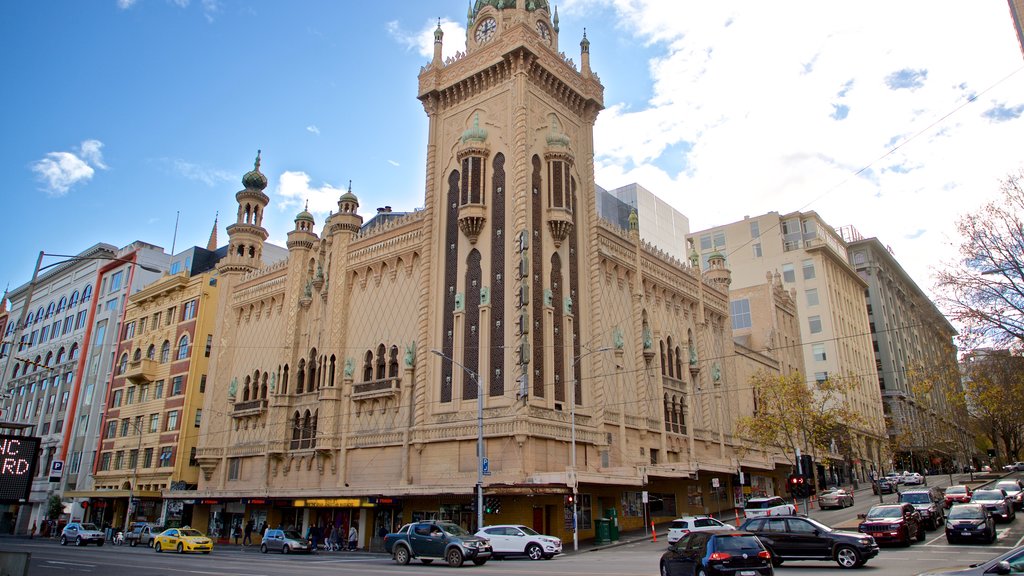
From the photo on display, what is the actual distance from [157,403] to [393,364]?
27.9m

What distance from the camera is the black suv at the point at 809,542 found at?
1950 centimetres

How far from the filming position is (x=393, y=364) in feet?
140

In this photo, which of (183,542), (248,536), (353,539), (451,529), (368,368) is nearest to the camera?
(451,529)

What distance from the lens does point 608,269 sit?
46562mm

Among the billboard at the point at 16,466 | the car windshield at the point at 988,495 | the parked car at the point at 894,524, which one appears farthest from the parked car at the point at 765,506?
the billboard at the point at 16,466

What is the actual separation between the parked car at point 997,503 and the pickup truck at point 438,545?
69.4ft

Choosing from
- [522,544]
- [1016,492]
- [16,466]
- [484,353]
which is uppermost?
[484,353]

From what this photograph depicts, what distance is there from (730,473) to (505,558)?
1063 inches

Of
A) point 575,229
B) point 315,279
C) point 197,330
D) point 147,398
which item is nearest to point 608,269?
point 575,229

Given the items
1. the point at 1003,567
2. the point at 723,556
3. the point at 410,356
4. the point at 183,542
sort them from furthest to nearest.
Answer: the point at 410,356 → the point at 183,542 → the point at 723,556 → the point at 1003,567

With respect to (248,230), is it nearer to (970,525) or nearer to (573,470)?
(573,470)

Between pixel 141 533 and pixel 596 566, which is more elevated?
pixel 141 533

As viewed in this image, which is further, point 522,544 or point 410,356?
point 410,356

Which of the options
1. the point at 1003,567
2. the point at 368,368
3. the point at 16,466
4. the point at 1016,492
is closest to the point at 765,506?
the point at 1016,492
